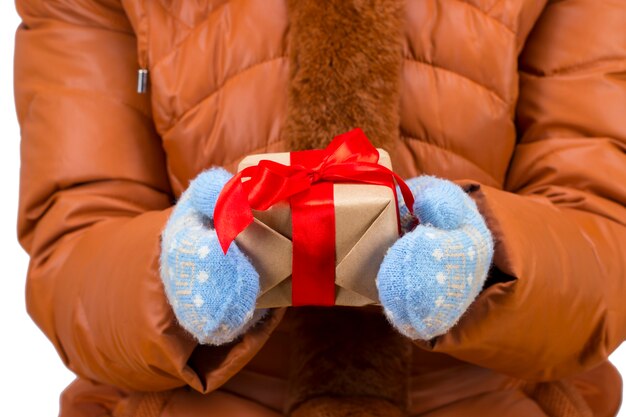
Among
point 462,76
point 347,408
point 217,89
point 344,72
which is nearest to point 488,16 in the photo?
point 462,76

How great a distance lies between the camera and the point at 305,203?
0.67 m

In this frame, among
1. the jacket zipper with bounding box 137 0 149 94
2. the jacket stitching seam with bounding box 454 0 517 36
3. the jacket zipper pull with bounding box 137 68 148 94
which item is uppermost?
the jacket stitching seam with bounding box 454 0 517 36

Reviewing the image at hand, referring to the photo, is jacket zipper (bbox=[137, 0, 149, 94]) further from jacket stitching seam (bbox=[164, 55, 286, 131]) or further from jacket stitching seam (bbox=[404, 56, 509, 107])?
jacket stitching seam (bbox=[404, 56, 509, 107])

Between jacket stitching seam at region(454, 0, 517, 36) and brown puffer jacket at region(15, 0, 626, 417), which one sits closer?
brown puffer jacket at region(15, 0, 626, 417)

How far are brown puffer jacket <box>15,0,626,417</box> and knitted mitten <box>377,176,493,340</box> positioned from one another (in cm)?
7

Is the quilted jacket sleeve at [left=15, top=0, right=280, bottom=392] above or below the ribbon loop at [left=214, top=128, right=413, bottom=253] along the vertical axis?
below

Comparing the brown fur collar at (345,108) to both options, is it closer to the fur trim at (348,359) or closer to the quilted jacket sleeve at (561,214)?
the fur trim at (348,359)

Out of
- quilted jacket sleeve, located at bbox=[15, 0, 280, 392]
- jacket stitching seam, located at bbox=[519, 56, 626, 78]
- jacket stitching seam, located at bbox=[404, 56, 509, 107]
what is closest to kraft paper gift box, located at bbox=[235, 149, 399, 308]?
quilted jacket sleeve, located at bbox=[15, 0, 280, 392]

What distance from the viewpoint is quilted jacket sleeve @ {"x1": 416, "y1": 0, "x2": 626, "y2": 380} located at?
737mm

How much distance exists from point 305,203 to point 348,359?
10.2 inches

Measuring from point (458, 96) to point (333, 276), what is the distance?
324 mm

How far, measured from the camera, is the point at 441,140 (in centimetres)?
93

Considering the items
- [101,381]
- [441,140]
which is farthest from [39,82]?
[441,140]

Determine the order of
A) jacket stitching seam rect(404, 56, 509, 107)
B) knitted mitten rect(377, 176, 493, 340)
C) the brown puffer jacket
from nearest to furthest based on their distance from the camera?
1. knitted mitten rect(377, 176, 493, 340)
2. the brown puffer jacket
3. jacket stitching seam rect(404, 56, 509, 107)
